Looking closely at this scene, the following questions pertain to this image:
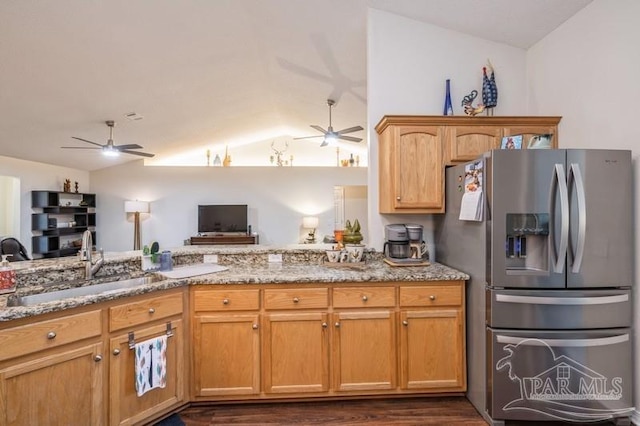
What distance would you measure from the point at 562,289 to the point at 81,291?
2.91 meters

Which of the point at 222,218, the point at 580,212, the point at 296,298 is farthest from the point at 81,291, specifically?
the point at 222,218

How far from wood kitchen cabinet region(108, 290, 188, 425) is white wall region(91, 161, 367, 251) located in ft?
17.3

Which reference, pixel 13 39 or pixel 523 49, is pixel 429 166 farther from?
pixel 13 39

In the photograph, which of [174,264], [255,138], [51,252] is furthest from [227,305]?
[51,252]

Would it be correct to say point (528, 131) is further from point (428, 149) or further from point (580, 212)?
point (580, 212)

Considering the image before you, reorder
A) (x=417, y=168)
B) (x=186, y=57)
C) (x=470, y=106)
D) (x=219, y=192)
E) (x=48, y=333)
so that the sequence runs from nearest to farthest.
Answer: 1. (x=48, y=333)
2. (x=417, y=168)
3. (x=470, y=106)
4. (x=186, y=57)
5. (x=219, y=192)

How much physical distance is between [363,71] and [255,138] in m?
3.95

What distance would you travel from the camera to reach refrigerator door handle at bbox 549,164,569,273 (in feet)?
5.74

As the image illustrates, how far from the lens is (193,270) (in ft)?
7.41

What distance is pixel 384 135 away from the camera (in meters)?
2.54

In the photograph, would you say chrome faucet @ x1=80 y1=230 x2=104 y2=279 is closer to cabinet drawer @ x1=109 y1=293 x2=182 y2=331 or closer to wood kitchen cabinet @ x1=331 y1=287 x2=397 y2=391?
cabinet drawer @ x1=109 y1=293 x2=182 y2=331

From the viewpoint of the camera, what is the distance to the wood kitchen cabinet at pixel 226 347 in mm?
2031

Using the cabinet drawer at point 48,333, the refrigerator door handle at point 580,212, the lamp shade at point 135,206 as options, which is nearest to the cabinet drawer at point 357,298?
the refrigerator door handle at point 580,212

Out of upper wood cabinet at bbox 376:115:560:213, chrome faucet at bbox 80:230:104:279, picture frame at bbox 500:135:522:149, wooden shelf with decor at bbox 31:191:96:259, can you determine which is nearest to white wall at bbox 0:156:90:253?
wooden shelf with decor at bbox 31:191:96:259
